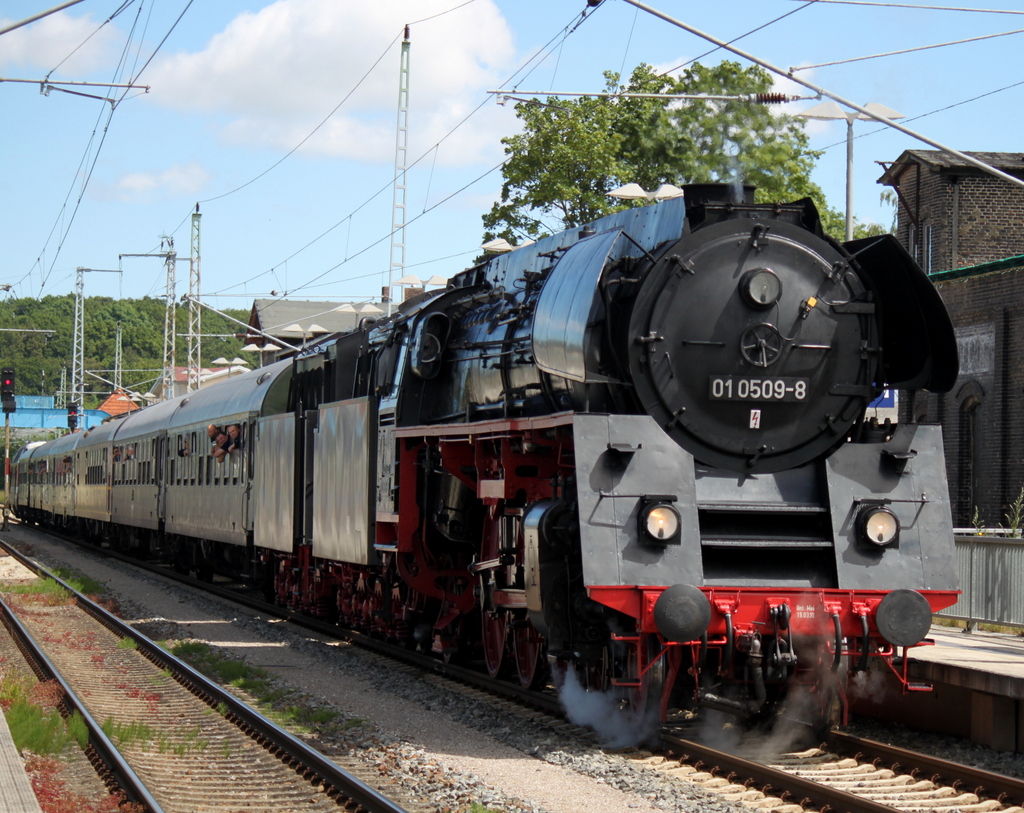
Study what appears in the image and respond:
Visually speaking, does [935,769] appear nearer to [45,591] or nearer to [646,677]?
[646,677]

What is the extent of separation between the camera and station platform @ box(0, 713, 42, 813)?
594 centimetres

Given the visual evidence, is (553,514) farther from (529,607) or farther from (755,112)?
(755,112)

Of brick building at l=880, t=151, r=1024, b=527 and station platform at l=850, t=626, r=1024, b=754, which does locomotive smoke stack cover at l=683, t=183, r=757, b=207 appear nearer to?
station platform at l=850, t=626, r=1024, b=754

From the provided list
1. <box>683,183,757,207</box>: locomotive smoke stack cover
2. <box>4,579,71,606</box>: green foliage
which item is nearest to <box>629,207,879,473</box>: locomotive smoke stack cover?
<box>683,183,757,207</box>: locomotive smoke stack cover

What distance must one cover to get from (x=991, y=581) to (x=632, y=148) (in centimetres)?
2405

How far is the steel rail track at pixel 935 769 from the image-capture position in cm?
676

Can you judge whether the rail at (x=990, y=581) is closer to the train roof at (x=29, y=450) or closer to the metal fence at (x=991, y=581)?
the metal fence at (x=991, y=581)

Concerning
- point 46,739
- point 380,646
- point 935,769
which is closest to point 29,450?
point 380,646

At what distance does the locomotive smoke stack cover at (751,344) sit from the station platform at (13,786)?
427 cm

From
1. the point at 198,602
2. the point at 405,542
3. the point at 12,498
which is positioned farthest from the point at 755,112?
the point at 12,498

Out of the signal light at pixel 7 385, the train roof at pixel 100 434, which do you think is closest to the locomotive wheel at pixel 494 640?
the train roof at pixel 100 434

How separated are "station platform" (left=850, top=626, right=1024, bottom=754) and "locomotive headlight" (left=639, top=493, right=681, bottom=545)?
2.32m

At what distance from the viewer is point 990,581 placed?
469 inches

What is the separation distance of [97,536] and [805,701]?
32.5 meters
